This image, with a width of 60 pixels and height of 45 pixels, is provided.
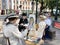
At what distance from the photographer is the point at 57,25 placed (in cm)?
2067

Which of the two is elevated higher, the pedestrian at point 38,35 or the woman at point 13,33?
the woman at point 13,33

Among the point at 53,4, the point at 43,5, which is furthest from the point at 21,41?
the point at 43,5

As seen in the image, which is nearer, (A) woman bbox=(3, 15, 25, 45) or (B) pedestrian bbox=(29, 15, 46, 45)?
(A) woman bbox=(3, 15, 25, 45)

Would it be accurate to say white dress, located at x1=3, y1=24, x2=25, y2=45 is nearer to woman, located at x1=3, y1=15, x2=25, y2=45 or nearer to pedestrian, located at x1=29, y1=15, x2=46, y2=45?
woman, located at x1=3, y1=15, x2=25, y2=45

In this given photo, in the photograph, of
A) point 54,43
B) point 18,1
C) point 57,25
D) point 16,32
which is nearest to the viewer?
point 16,32

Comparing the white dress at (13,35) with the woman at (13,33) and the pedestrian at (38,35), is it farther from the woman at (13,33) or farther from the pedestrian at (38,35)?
the pedestrian at (38,35)

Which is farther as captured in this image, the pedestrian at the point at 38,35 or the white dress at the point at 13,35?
the pedestrian at the point at 38,35

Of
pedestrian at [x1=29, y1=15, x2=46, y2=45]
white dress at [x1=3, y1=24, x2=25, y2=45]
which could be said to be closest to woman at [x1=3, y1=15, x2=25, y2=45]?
white dress at [x1=3, y1=24, x2=25, y2=45]

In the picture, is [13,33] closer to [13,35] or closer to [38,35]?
[13,35]

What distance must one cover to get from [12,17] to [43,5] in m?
56.2

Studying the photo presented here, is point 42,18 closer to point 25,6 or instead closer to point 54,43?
point 54,43

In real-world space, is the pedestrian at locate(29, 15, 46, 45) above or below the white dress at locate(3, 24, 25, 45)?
below

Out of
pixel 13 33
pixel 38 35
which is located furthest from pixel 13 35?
pixel 38 35

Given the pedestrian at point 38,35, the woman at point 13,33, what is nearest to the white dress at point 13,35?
the woman at point 13,33
